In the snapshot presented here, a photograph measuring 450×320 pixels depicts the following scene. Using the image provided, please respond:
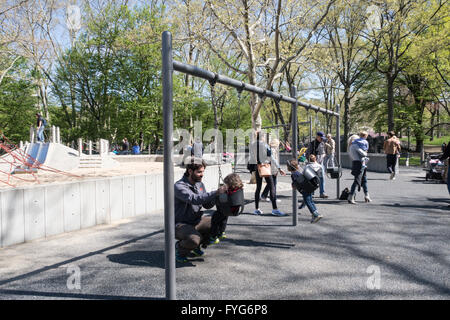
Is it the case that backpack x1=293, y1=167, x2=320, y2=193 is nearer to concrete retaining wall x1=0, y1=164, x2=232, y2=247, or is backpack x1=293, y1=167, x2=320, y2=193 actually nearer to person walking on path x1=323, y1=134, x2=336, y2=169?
concrete retaining wall x1=0, y1=164, x2=232, y2=247

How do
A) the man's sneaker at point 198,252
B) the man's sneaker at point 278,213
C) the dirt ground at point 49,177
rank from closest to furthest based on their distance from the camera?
the man's sneaker at point 198,252, the man's sneaker at point 278,213, the dirt ground at point 49,177

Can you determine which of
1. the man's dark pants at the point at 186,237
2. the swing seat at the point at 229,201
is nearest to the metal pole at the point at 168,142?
the swing seat at the point at 229,201

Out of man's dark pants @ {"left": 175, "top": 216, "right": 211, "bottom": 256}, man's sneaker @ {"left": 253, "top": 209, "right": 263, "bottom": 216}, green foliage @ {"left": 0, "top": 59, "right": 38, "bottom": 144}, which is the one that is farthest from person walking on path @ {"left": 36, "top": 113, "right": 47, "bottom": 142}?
green foliage @ {"left": 0, "top": 59, "right": 38, "bottom": 144}

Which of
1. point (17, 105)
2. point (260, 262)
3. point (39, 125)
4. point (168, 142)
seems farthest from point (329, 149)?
point (17, 105)

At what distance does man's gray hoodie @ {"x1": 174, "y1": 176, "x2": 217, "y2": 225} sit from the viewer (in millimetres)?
4273

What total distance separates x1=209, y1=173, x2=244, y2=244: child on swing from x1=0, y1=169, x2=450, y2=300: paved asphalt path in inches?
11.2

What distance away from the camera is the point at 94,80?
31922mm

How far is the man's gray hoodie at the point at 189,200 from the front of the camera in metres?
4.27

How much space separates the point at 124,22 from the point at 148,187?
2594 cm

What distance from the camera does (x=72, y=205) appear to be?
6.86 metres

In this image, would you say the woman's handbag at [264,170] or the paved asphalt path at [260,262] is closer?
the paved asphalt path at [260,262]

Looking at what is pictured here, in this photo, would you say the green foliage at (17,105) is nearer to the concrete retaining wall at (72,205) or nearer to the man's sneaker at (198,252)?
the concrete retaining wall at (72,205)
